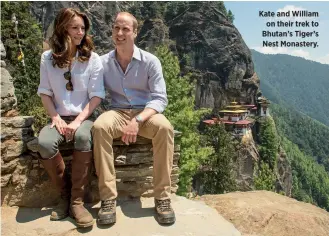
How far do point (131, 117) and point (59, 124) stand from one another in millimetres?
903

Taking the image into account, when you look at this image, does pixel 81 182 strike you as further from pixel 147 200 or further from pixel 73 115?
pixel 147 200

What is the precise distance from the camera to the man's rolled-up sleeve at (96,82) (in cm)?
A: 419

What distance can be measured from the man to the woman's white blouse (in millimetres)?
220

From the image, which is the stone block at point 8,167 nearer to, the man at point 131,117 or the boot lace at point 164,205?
the man at point 131,117

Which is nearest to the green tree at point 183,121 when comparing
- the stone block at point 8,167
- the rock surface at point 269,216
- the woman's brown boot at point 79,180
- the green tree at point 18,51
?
the green tree at point 18,51

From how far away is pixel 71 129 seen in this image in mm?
3891

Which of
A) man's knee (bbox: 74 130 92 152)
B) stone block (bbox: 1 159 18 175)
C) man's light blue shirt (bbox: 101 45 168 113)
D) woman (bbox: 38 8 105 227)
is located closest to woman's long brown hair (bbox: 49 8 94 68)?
woman (bbox: 38 8 105 227)

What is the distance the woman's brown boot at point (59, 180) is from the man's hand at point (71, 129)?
23 cm

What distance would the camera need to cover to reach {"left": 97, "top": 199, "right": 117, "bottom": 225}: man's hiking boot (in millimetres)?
3826

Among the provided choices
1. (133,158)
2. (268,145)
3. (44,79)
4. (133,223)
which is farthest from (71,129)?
(268,145)

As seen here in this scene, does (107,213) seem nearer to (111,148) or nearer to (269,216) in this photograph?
(111,148)

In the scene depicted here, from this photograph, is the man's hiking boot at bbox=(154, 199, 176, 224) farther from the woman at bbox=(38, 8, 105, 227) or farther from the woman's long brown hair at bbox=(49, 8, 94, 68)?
the woman's long brown hair at bbox=(49, 8, 94, 68)

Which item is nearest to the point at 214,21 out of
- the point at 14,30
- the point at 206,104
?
the point at 206,104

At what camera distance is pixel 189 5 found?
5775cm
